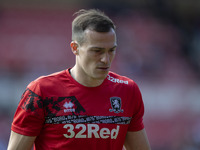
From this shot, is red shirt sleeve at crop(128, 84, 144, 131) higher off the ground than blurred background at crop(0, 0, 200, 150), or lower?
higher

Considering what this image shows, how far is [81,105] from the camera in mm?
3037

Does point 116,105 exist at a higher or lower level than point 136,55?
higher

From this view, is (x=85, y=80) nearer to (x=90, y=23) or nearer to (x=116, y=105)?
(x=116, y=105)

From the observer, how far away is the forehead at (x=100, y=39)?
9.67ft

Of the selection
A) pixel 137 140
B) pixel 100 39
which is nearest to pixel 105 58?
pixel 100 39

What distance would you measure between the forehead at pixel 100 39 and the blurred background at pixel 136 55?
8013 millimetres

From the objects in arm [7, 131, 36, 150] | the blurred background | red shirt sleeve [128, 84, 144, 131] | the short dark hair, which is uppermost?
the short dark hair

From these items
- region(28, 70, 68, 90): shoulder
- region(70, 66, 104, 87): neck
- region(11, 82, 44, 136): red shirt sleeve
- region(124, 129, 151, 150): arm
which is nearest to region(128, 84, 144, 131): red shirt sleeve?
region(124, 129, 151, 150): arm

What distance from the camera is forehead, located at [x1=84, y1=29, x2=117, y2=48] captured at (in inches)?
116

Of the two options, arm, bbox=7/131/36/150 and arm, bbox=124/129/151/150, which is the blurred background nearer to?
arm, bbox=124/129/151/150

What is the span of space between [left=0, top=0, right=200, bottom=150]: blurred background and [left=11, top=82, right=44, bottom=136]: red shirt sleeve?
7.87m

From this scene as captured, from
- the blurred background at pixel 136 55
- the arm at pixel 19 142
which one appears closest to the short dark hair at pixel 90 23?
the arm at pixel 19 142

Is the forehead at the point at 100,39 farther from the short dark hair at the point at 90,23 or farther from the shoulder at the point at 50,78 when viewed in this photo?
the shoulder at the point at 50,78

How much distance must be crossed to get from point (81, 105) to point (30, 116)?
0.41 m
